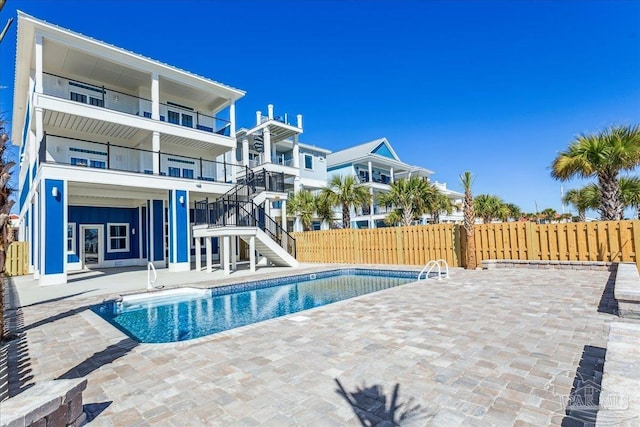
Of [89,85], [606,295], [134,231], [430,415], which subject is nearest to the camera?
[430,415]

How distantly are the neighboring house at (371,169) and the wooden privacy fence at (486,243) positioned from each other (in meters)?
11.2

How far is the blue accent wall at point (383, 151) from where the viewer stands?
34125mm

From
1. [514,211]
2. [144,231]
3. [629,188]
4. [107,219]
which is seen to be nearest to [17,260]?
[107,219]

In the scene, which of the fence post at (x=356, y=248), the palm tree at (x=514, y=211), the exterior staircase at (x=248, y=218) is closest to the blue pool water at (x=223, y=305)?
the exterior staircase at (x=248, y=218)

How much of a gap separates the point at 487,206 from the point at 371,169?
39.4 feet

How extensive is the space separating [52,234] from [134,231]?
27.4ft

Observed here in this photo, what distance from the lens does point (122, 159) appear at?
1803cm

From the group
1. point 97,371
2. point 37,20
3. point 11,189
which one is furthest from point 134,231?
point 97,371

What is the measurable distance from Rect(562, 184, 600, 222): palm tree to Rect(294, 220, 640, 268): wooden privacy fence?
2877 mm

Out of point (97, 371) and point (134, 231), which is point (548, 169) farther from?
point (134, 231)

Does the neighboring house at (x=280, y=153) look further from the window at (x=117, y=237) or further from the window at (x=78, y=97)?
the window at (x=78, y=97)

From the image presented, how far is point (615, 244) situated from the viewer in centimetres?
1073

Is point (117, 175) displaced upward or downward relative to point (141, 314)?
upward

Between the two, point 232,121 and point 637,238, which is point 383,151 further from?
point 637,238
